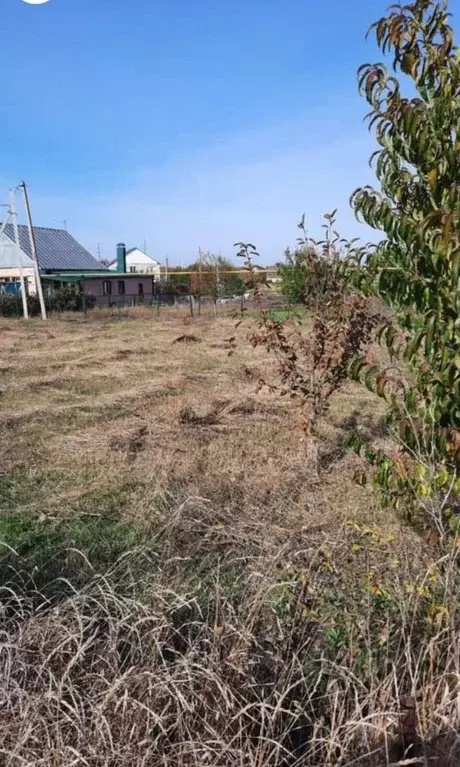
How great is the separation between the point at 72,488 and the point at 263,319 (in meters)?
1.98

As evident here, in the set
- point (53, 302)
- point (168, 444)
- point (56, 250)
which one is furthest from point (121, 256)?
point (168, 444)

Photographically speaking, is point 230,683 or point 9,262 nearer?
point 230,683

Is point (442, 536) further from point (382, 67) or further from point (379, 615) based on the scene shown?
point (382, 67)

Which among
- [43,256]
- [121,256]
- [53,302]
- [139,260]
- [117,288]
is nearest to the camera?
[53,302]

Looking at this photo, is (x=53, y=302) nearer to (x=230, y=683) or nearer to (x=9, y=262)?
(x=9, y=262)

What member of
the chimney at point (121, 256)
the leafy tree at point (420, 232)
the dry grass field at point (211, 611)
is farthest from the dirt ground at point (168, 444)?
the chimney at point (121, 256)

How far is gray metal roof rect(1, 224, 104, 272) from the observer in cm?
3819

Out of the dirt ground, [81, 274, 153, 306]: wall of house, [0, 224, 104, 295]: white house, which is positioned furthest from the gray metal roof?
the dirt ground

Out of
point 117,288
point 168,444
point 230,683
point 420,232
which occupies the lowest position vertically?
point 168,444

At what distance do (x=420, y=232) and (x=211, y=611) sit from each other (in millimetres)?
1659

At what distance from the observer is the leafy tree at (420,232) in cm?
222

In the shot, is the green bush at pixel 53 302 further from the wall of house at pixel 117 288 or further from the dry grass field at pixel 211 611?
the dry grass field at pixel 211 611

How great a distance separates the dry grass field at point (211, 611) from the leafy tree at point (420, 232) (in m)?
0.59

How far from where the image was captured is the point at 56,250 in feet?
133
